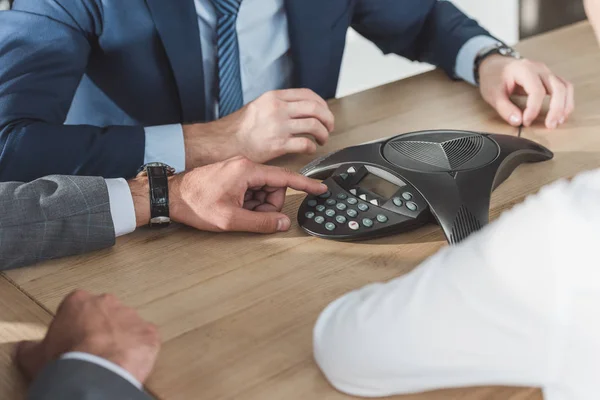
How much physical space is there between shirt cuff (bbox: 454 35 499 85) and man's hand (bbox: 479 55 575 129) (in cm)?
3

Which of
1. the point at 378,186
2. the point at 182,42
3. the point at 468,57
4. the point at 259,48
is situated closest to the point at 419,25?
the point at 468,57

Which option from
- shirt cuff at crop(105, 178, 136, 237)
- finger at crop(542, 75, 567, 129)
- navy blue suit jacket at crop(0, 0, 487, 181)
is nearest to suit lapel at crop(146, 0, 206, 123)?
navy blue suit jacket at crop(0, 0, 487, 181)

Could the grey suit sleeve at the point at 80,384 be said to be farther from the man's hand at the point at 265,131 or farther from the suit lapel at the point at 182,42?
the suit lapel at the point at 182,42

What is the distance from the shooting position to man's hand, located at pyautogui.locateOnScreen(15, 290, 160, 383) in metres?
0.89

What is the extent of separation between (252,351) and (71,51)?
800 mm

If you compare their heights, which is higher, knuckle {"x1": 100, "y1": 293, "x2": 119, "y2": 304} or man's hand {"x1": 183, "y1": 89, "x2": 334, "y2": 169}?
knuckle {"x1": 100, "y1": 293, "x2": 119, "y2": 304}

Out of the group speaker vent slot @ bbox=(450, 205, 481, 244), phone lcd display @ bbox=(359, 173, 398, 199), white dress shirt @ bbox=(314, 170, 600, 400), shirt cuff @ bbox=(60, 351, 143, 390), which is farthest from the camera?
phone lcd display @ bbox=(359, 173, 398, 199)

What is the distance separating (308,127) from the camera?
144 cm

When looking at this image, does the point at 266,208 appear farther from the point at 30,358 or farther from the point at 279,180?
the point at 30,358

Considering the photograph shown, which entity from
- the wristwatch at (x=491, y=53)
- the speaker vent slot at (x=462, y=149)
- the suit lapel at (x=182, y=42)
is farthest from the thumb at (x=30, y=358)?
the wristwatch at (x=491, y=53)

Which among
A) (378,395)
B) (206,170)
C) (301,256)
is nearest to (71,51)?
(206,170)

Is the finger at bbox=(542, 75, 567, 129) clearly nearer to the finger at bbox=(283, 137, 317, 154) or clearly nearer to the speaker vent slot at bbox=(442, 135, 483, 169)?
the speaker vent slot at bbox=(442, 135, 483, 169)

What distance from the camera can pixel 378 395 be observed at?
852 mm

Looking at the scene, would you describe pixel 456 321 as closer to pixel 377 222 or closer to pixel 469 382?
pixel 469 382
